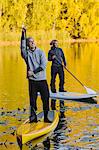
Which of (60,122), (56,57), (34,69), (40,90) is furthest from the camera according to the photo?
(56,57)

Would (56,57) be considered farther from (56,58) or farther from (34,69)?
(34,69)

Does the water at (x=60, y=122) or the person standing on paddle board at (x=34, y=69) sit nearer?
the water at (x=60, y=122)

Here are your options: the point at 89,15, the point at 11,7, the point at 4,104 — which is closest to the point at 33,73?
the point at 4,104

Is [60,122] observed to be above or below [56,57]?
below

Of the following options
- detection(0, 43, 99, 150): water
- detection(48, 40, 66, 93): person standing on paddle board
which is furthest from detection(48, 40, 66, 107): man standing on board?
detection(0, 43, 99, 150): water

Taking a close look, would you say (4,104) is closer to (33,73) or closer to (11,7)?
(33,73)

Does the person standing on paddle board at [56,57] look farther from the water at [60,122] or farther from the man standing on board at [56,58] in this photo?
the water at [60,122]

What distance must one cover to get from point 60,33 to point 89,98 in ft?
165

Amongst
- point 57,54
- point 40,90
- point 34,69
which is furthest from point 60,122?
point 57,54

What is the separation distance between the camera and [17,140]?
32.9 ft

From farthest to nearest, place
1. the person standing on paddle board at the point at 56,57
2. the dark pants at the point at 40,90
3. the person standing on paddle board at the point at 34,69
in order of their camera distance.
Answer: the person standing on paddle board at the point at 56,57 < the dark pants at the point at 40,90 < the person standing on paddle board at the point at 34,69

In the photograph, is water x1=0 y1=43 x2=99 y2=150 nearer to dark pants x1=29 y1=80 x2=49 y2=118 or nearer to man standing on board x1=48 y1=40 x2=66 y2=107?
dark pants x1=29 y1=80 x2=49 y2=118

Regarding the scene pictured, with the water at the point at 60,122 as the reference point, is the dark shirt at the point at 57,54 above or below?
above

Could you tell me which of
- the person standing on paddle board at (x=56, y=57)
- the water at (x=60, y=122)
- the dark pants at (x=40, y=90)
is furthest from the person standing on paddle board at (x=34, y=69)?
the person standing on paddle board at (x=56, y=57)
